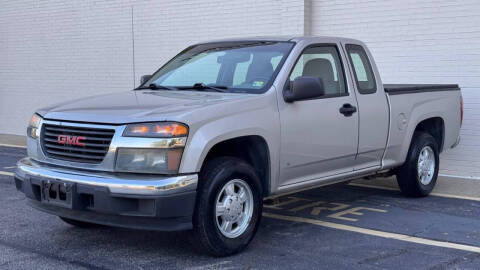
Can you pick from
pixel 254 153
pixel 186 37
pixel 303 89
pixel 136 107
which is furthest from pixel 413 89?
pixel 186 37

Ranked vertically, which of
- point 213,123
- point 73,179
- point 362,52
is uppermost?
point 362,52

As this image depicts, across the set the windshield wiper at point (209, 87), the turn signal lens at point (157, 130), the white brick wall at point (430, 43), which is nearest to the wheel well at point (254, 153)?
the windshield wiper at point (209, 87)

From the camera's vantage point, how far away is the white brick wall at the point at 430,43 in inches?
380

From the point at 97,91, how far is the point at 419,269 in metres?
10.7

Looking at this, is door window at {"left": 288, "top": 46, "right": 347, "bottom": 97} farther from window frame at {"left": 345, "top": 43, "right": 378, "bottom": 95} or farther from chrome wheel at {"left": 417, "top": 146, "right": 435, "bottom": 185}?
chrome wheel at {"left": 417, "top": 146, "right": 435, "bottom": 185}

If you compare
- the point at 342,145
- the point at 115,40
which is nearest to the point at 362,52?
the point at 342,145

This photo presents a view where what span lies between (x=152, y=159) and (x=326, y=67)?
2.65 meters

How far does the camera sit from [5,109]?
16750 mm

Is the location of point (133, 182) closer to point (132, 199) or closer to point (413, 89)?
point (132, 199)

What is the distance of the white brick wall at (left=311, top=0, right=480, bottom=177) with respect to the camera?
9.66m

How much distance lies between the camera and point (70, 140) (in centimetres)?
540

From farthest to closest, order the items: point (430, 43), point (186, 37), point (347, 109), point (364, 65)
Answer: point (186, 37), point (430, 43), point (364, 65), point (347, 109)

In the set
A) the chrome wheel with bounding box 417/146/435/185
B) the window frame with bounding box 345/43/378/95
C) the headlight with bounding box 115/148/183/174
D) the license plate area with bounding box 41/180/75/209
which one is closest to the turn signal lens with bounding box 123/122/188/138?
the headlight with bounding box 115/148/183/174

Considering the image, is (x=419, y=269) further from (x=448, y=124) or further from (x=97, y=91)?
(x=97, y=91)
